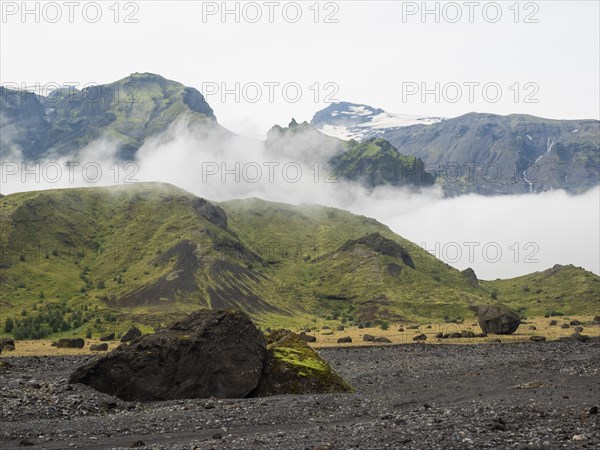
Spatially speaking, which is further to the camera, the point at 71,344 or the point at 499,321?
the point at 499,321

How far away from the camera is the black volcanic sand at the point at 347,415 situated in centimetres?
2316

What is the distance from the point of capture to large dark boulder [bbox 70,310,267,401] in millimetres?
35688

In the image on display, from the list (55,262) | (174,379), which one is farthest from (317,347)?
(55,262)

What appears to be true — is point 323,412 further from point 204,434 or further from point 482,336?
point 482,336

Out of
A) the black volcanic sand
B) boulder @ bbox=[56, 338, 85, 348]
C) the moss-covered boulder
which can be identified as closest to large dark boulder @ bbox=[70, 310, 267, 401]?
the moss-covered boulder

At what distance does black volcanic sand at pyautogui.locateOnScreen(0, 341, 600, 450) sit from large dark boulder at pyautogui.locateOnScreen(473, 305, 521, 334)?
4938 cm

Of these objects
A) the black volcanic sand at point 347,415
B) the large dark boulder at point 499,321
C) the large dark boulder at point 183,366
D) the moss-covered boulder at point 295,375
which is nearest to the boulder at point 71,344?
the black volcanic sand at point 347,415

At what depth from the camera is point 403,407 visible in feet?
108

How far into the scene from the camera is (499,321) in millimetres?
97688

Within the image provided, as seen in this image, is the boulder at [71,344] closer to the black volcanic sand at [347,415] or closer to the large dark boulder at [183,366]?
the black volcanic sand at [347,415]

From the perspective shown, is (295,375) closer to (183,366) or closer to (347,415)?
(183,366)

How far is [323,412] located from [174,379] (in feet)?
34.3

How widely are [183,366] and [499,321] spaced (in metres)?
73.5

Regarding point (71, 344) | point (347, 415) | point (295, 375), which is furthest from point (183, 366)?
point (71, 344)
